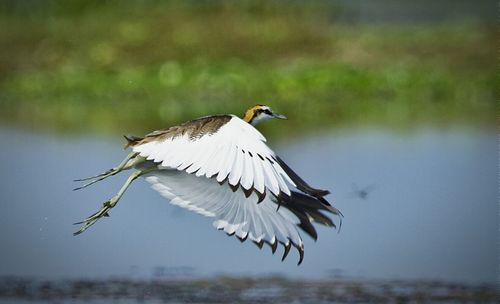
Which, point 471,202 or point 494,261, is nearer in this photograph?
point 494,261

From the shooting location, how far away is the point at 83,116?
17.1 m

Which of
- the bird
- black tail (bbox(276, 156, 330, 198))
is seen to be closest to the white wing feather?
the bird

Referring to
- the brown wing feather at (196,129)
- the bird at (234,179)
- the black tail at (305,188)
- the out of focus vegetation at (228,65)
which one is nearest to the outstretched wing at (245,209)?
the bird at (234,179)

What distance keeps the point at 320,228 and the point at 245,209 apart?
2483mm

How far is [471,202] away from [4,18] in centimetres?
1266

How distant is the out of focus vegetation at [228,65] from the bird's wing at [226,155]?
7.47 metres

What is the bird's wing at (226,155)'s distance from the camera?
23.9 feet

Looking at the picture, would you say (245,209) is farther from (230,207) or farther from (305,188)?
(305,188)

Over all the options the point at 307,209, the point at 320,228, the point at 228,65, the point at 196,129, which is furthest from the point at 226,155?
the point at 228,65

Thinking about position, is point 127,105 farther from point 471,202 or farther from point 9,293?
point 9,293

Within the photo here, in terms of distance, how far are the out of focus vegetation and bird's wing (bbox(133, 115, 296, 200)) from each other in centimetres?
747

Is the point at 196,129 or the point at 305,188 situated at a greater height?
the point at 196,129

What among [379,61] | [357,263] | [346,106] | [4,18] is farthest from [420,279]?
[4,18]

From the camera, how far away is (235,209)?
8281 mm
